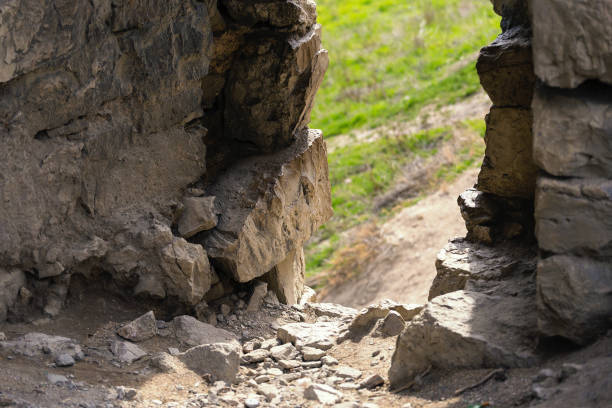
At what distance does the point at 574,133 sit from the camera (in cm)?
390

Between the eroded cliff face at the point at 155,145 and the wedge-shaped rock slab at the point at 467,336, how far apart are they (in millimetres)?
1870

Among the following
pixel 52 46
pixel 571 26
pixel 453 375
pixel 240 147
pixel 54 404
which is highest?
pixel 52 46

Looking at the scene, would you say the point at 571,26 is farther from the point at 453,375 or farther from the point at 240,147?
the point at 240,147

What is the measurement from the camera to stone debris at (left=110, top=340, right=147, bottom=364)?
458 cm

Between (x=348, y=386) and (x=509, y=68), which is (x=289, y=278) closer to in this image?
(x=348, y=386)

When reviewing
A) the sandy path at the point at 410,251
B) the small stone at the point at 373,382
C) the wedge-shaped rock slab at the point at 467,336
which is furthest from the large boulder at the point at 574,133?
the sandy path at the point at 410,251

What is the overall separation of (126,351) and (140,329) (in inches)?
11.7

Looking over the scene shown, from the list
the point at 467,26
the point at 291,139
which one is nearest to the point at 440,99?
the point at 467,26

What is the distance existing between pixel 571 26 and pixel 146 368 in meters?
3.09

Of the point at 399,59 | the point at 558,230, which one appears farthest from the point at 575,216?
the point at 399,59

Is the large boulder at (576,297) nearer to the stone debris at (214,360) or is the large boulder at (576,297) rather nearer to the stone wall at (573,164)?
the stone wall at (573,164)

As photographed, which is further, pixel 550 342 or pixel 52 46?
pixel 52 46

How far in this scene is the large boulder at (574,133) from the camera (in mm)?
Result: 3885

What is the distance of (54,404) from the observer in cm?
370
